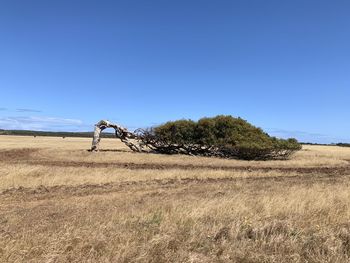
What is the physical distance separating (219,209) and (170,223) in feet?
8.24

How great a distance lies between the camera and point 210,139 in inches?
1932

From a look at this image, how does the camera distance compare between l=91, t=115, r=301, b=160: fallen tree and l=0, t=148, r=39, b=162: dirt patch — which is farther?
l=91, t=115, r=301, b=160: fallen tree

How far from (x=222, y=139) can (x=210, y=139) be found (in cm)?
138

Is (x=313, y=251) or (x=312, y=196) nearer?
(x=313, y=251)

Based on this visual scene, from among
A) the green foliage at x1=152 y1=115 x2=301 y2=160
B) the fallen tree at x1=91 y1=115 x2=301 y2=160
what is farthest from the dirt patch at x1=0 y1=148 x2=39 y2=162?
the green foliage at x1=152 y1=115 x2=301 y2=160

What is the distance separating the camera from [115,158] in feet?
130

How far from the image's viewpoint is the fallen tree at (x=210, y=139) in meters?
47.1

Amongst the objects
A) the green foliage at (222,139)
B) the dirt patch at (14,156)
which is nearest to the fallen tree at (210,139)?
the green foliage at (222,139)

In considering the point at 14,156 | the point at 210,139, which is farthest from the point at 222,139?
the point at 14,156

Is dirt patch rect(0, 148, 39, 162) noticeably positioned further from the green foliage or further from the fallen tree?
the green foliage

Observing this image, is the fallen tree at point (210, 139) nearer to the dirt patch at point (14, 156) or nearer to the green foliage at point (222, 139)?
the green foliage at point (222, 139)

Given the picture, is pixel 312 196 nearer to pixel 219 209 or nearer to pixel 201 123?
pixel 219 209

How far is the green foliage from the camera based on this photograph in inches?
1839

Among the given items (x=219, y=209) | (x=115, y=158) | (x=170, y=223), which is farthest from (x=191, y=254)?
(x=115, y=158)
